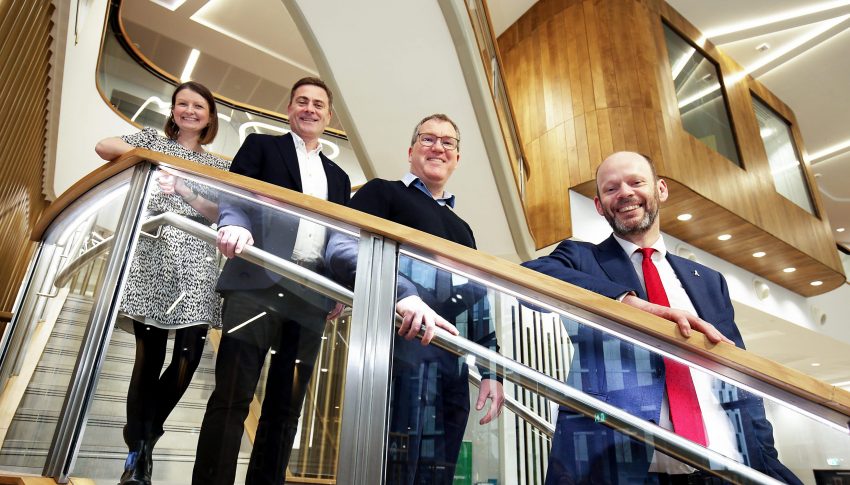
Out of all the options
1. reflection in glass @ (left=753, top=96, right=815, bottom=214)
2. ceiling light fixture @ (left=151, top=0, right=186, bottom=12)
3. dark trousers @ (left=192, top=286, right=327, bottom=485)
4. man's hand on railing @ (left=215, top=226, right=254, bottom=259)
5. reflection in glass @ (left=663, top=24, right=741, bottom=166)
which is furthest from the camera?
ceiling light fixture @ (left=151, top=0, right=186, bottom=12)

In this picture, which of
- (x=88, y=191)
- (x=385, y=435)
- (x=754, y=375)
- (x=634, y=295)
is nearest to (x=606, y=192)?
(x=634, y=295)

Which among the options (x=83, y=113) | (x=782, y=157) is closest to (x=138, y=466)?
(x=83, y=113)

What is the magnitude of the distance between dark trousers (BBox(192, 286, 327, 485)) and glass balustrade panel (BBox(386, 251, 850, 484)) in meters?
0.31

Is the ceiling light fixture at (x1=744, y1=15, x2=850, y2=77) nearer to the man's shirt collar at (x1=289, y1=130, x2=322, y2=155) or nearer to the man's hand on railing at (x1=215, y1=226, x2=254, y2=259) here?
the man's shirt collar at (x1=289, y1=130, x2=322, y2=155)

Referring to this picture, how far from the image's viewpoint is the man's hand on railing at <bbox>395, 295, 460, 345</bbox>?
116 centimetres

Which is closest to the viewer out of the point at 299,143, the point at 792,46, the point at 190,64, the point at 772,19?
the point at 299,143

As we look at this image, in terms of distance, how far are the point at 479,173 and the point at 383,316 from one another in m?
3.46

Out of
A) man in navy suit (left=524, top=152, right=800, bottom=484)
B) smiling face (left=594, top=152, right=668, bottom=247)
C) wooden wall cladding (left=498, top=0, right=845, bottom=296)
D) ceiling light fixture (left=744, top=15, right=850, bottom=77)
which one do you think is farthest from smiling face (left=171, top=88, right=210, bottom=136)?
ceiling light fixture (left=744, top=15, right=850, bottom=77)

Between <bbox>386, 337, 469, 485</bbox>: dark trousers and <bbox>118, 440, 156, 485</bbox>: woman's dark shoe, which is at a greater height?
<bbox>386, 337, 469, 485</bbox>: dark trousers

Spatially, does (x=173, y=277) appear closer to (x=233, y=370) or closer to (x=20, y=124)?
(x=233, y=370)

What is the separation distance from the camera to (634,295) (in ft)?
4.18

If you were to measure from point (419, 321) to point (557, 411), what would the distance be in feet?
1.08

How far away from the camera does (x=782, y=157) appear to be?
7.54 meters

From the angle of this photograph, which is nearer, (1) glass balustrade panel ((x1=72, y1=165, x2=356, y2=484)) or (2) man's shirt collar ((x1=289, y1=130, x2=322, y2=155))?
(1) glass balustrade panel ((x1=72, y1=165, x2=356, y2=484))
